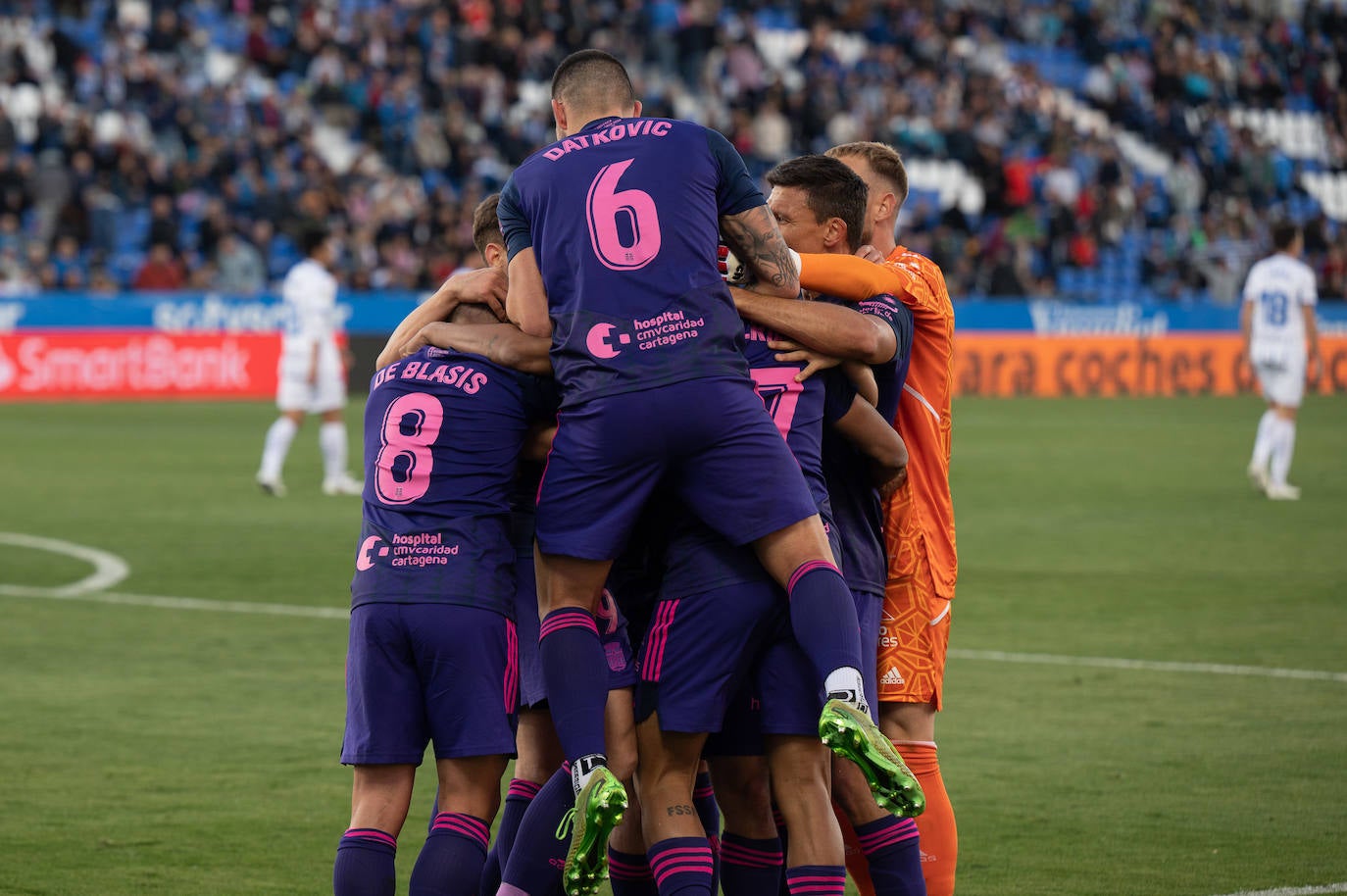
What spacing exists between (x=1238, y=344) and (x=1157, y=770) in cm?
2453

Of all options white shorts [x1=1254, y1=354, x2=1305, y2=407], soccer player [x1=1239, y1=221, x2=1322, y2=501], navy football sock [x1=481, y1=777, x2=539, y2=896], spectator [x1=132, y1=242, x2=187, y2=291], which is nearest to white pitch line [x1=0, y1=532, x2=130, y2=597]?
navy football sock [x1=481, y1=777, x2=539, y2=896]

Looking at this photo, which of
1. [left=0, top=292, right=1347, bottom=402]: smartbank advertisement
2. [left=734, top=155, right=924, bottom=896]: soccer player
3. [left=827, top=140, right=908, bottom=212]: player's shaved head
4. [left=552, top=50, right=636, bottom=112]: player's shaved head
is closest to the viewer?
[left=734, top=155, right=924, bottom=896]: soccer player

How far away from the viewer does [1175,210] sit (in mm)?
35531

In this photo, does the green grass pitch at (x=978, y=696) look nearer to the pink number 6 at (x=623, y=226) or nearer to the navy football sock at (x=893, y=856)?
the navy football sock at (x=893, y=856)

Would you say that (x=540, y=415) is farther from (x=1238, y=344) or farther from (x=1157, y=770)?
(x=1238, y=344)

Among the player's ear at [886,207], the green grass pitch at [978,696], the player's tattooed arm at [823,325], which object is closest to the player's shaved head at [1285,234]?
the green grass pitch at [978,696]

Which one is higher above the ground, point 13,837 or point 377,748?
point 377,748

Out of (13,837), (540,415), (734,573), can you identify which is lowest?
(13,837)

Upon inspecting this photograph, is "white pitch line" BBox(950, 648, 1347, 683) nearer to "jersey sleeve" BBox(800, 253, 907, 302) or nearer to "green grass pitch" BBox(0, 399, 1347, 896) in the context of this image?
"green grass pitch" BBox(0, 399, 1347, 896)

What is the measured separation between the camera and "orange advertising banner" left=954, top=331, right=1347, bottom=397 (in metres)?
29.3

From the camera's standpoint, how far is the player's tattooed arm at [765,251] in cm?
453

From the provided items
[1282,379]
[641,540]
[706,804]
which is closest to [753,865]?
[706,804]

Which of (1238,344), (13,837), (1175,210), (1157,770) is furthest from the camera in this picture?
(1175,210)

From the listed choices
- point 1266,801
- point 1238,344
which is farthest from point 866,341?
point 1238,344
